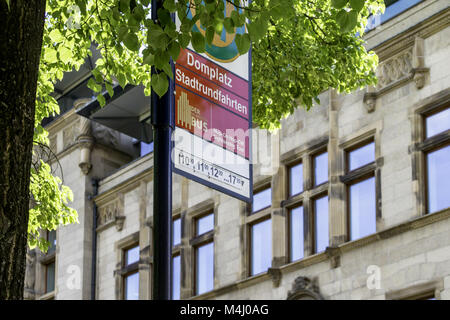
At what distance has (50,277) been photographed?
36.6 m

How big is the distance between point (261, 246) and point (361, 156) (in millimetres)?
4056

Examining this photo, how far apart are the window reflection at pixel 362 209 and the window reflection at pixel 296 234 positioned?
5.96 feet

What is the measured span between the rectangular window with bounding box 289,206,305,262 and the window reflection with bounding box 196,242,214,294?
3302mm

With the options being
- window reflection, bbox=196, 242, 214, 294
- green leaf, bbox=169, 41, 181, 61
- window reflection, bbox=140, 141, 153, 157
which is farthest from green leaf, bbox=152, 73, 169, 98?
window reflection, bbox=140, 141, 153, 157

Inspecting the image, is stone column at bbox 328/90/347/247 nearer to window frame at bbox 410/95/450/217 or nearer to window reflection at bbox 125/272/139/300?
window frame at bbox 410/95/450/217

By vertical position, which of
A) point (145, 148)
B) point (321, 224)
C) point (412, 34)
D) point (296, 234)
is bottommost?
point (296, 234)

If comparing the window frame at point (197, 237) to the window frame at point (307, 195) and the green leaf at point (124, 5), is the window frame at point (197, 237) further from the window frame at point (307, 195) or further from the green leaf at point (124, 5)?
the green leaf at point (124, 5)

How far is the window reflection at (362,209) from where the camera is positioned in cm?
2461

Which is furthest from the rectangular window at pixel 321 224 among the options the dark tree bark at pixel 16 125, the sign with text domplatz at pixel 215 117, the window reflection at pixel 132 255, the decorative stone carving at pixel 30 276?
the dark tree bark at pixel 16 125

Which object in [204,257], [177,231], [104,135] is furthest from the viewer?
[104,135]

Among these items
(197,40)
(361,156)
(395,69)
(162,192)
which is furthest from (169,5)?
(361,156)

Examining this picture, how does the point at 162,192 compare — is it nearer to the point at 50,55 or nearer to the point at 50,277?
the point at 50,55

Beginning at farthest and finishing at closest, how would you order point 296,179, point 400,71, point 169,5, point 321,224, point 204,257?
point 204,257 → point 296,179 → point 321,224 → point 400,71 → point 169,5

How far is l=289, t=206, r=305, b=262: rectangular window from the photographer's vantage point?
1051 inches
